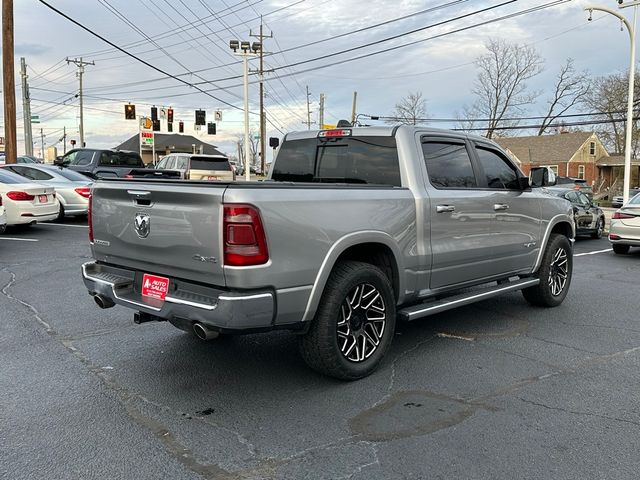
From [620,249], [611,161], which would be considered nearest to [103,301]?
[620,249]

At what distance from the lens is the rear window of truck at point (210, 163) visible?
63.3 ft

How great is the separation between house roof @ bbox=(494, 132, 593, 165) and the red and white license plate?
59008 mm

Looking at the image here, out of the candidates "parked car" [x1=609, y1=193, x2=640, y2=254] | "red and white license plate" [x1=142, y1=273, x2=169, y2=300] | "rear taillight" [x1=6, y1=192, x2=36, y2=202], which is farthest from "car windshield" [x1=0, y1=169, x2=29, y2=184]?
"parked car" [x1=609, y1=193, x2=640, y2=254]

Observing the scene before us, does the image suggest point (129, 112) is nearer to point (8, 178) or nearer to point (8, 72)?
point (8, 72)

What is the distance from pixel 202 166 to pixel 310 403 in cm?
1647

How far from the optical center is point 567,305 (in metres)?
6.93

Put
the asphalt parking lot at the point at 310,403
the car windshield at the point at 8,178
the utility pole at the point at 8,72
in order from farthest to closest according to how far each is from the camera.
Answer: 1. the utility pole at the point at 8,72
2. the car windshield at the point at 8,178
3. the asphalt parking lot at the point at 310,403

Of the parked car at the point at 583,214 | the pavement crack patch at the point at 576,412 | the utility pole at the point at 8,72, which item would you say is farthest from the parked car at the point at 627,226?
the utility pole at the point at 8,72

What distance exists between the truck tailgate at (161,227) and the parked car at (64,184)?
1027 centimetres

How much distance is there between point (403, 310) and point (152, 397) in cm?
212

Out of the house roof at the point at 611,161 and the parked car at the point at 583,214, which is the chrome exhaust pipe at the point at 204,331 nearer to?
the parked car at the point at 583,214

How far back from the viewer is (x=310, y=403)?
3.83 metres

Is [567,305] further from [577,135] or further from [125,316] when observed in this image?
[577,135]

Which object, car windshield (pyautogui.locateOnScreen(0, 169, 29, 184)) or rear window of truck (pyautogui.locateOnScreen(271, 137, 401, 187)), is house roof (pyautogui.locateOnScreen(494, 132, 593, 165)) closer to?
car windshield (pyautogui.locateOnScreen(0, 169, 29, 184))
